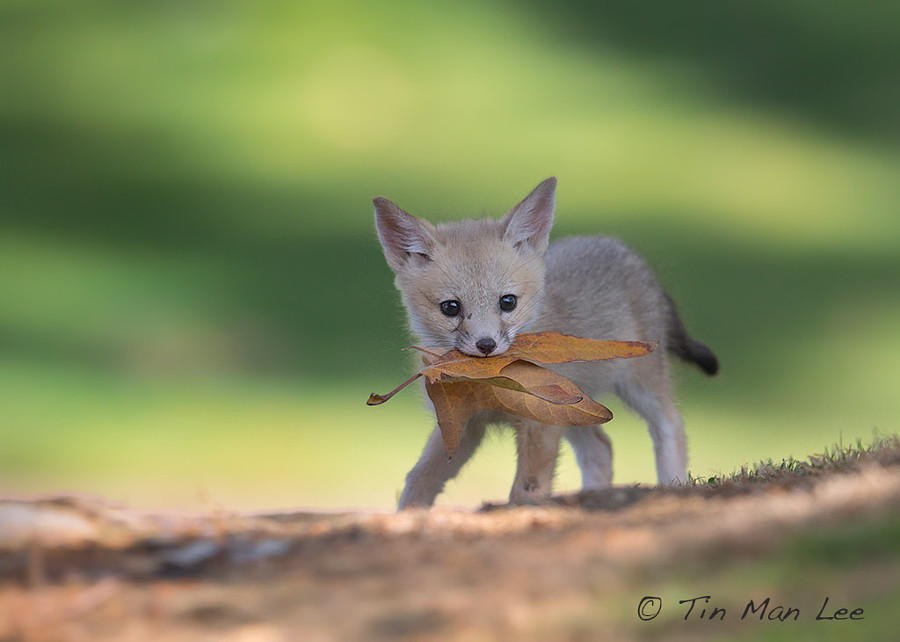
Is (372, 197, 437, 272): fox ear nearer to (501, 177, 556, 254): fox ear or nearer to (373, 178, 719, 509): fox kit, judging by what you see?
(373, 178, 719, 509): fox kit

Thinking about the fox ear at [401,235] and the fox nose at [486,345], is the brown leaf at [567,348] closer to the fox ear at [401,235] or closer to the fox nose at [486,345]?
the fox nose at [486,345]

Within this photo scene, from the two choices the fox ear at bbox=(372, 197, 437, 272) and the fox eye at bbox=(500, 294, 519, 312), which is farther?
the fox ear at bbox=(372, 197, 437, 272)

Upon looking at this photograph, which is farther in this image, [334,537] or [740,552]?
[334,537]

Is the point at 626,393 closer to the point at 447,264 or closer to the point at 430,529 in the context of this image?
the point at 447,264

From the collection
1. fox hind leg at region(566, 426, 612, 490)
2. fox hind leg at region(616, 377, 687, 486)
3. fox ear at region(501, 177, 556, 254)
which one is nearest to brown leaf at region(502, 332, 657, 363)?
fox ear at region(501, 177, 556, 254)

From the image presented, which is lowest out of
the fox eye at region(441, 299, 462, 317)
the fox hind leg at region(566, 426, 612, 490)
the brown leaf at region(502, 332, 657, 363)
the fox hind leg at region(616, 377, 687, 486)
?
the fox hind leg at region(566, 426, 612, 490)

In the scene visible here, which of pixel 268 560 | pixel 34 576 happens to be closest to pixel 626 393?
pixel 268 560

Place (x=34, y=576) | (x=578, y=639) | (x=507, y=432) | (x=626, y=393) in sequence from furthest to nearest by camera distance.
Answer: (x=626, y=393)
(x=507, y=432)
(x=34, y=576)
(x=578, y=639)
